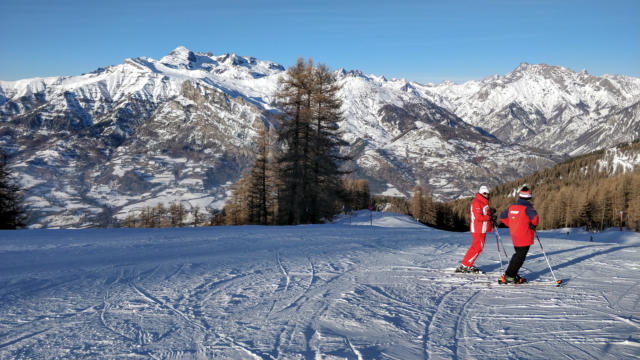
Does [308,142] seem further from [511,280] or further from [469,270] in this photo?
[511,280]

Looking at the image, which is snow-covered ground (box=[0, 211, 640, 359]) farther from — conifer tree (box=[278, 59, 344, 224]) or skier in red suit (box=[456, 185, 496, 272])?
conifer tree (box=[278, 59, 344, 224])

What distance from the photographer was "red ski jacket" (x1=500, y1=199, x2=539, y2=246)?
312 inches

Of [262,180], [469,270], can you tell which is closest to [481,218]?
[469,270]

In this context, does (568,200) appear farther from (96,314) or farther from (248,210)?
(96,314)

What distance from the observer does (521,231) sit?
8031 millimetres

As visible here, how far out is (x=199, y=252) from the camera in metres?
10.8

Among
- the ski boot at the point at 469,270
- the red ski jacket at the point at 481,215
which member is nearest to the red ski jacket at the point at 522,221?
the red ski jacket at the point at 481,215

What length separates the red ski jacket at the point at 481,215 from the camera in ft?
28.2

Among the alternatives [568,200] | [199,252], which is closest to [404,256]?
[199,252]

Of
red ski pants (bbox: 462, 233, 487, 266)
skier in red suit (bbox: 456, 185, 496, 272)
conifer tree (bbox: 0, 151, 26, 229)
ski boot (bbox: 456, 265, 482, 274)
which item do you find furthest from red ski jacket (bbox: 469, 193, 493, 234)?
conifer tree (bbox: 0, 151, 26, 229)

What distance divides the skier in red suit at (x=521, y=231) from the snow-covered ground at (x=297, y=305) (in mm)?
Answer: 329

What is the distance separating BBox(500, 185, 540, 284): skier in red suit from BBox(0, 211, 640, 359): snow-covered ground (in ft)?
1.08

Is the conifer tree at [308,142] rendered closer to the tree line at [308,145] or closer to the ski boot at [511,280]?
the tree line at [308,145]

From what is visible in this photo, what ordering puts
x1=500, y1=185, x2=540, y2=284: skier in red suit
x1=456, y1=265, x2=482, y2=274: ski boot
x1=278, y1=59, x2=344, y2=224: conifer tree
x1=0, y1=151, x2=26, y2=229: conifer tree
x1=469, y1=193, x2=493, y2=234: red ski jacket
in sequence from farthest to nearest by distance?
x1=0, y1=151, x2=26, y2=229: conifer tree
x1=278, y1=59, x2=344, y2=224: conifer tree
x1=456, y1=265, x2=482, y2=274: ski boot
x1=469, y1=193, x2=493, y2=234: red ski jacket
x1=500, y1=185, x2=540, y2=284: skier in red suit
